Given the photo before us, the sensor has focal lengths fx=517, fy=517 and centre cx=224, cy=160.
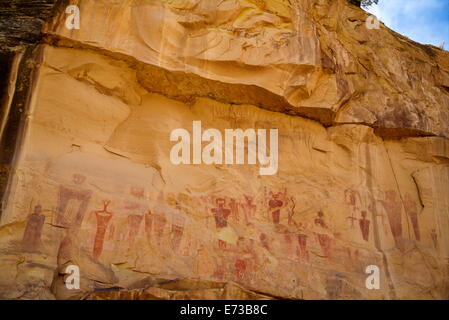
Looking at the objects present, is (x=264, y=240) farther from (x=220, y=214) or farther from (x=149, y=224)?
(x=149, y=224)

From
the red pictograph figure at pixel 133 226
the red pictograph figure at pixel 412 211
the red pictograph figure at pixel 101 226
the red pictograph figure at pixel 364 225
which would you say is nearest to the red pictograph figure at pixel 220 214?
the red pictograph figure at pixel 133 226

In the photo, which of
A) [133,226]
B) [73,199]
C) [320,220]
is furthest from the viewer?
[320,220]

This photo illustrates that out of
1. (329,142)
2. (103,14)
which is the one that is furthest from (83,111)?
(329,142)

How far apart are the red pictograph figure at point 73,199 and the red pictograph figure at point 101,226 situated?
24cm

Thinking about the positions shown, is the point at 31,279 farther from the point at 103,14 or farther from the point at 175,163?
the point at 103,14

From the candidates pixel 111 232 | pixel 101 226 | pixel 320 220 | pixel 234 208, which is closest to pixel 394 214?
pixel 320 220

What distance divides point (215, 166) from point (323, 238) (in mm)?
2188

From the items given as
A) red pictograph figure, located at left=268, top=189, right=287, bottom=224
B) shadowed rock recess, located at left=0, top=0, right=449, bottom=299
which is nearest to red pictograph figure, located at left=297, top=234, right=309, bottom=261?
shadowed rock recess, located at left=0, top=0, right=449, bottom=299

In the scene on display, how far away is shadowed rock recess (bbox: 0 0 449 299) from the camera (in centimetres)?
736

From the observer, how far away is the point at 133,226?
779 cm

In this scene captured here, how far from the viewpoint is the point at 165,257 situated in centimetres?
773

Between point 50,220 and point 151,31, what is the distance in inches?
130

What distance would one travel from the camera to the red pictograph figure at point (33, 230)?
22.9 ft

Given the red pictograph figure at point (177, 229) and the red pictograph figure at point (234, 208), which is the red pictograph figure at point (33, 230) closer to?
the red pictograph figure at point (177, 229)
